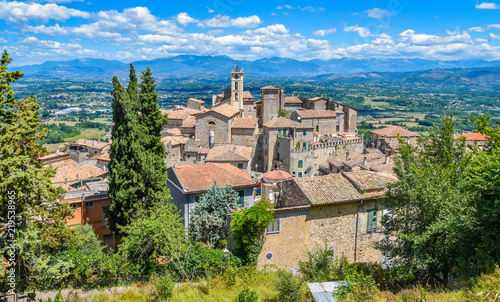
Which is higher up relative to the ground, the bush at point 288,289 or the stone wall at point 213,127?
the stone wall at point 213,127

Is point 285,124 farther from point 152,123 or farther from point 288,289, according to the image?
point 288,289

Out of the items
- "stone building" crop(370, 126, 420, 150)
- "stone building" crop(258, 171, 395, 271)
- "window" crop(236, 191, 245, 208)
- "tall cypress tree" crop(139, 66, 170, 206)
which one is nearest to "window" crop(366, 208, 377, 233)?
"stone building" crop(258, 171, 395, 271)

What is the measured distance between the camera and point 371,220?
19875 millimetres

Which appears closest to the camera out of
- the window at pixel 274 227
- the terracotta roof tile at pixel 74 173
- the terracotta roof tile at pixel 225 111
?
the window at pixel 274 227

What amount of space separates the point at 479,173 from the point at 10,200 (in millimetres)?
17447

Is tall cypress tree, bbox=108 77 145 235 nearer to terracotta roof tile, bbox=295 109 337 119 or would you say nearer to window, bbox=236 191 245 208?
window, bbox=236 191 245 208

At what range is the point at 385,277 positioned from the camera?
1544 cm

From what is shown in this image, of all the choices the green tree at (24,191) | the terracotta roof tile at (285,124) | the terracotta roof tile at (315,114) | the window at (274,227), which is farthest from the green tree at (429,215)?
the terracotta roof tile at (315,114)

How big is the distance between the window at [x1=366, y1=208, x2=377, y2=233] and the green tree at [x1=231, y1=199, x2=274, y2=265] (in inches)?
231

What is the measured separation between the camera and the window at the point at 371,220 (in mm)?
19734

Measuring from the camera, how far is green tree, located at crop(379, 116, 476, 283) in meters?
13.0

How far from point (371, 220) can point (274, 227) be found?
5777mm

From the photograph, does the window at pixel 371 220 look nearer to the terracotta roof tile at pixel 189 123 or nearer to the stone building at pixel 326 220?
the stone building at pixel 326 220

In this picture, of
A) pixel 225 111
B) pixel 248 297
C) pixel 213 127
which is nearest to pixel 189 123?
pixel 213 127
